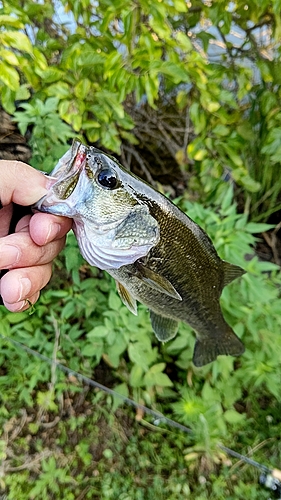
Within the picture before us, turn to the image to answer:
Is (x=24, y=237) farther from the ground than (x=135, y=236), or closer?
closer

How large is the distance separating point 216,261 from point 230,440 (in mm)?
1099

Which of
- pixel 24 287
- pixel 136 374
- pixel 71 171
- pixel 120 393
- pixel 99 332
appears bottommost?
pixel 120 393

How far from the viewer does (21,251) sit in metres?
0.85

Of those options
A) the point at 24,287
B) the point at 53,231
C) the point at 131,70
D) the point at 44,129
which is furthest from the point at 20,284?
the point at 131,70

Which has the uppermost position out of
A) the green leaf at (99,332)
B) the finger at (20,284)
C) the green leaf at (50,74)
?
the green leaf at (50,74)

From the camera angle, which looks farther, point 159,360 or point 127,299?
point 159,360

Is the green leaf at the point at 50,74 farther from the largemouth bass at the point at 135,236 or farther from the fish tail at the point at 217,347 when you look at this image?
the fish tail at the point at 217,347

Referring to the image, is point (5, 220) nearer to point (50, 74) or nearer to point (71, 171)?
point (71, 171)

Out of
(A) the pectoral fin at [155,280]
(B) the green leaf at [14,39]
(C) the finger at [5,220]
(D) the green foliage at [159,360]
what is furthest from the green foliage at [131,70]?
A: (A) the pectoral fin at [155,280]

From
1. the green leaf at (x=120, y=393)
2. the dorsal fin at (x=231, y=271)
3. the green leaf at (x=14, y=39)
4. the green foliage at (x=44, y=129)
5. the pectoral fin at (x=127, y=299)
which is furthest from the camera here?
the green leaf at (x=120, y=393)

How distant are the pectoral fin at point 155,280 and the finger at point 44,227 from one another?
0.63 ft

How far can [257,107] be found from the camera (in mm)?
2268

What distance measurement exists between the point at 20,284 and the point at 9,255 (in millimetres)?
65

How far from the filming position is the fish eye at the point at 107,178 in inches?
31.1
